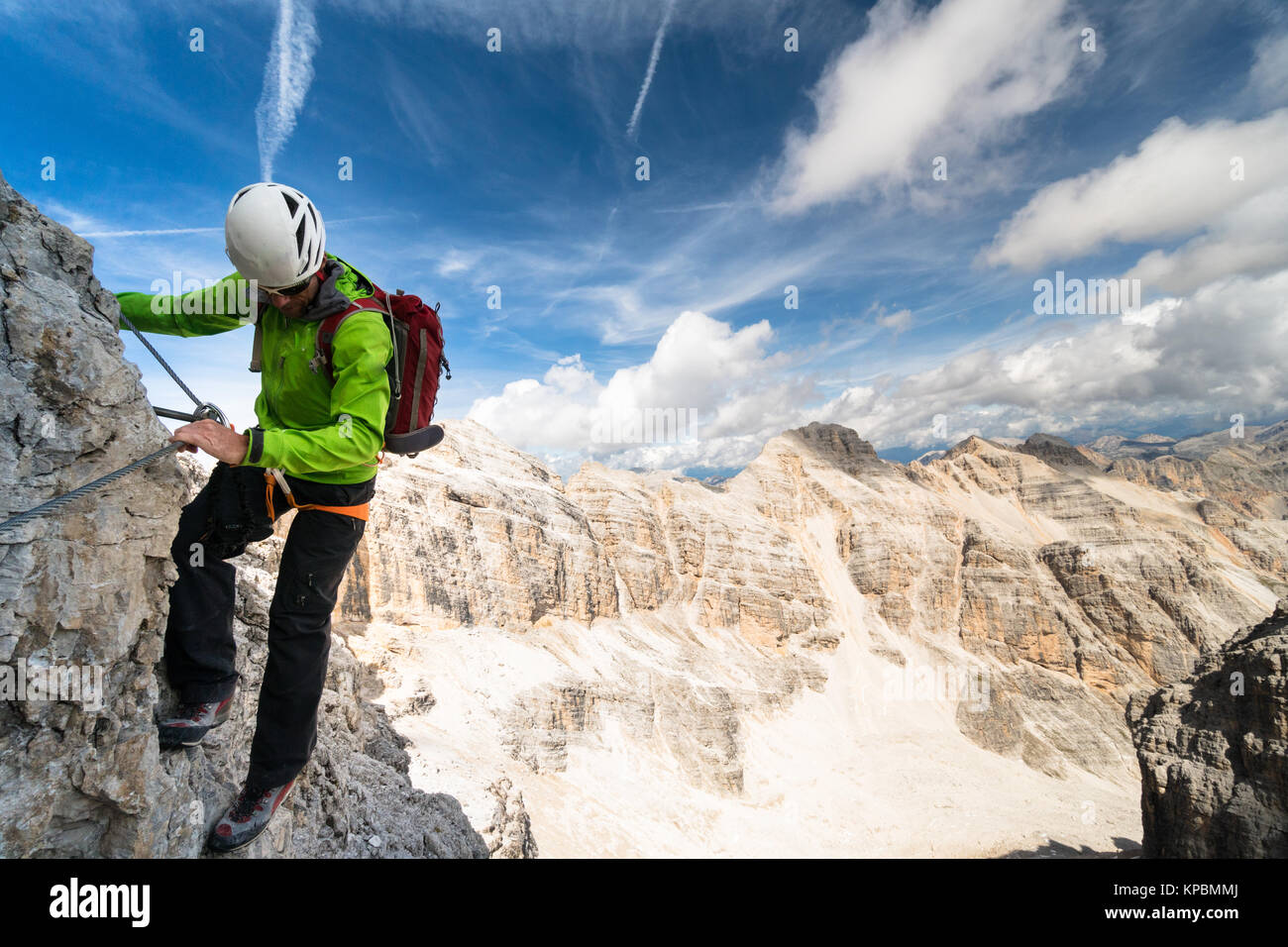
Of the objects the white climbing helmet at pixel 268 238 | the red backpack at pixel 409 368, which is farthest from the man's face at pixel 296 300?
the red backpack at pixel 409 368

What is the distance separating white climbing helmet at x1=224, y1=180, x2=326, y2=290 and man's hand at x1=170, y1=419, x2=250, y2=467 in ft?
3.80

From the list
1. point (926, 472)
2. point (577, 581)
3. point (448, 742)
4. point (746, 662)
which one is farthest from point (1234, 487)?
point (448, 742)

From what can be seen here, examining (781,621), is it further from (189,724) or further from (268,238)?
(268,238)

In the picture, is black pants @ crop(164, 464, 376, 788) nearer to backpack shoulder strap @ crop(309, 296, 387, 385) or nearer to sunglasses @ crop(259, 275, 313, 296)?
backpack shoulder strap @ crop(309, 296, 387, 385)

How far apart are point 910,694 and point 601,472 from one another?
42652 mm

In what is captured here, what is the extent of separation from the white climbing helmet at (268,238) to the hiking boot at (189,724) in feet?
10.4

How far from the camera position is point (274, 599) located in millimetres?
4254

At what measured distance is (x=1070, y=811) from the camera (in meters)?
46.1

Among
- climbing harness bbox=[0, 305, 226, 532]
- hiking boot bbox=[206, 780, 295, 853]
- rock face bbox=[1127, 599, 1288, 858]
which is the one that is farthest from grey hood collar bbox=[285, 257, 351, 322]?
rock face bbox=[1127, 599, 1288, 858]

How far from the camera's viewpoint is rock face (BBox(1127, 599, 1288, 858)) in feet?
46.6

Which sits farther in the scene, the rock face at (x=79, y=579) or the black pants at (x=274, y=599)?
the black pants at (x=274, y=599)

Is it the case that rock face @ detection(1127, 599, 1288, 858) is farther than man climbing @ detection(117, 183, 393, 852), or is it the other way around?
rock face @ detection(1127, 599, 1288, 858)

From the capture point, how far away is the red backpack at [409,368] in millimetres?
4195

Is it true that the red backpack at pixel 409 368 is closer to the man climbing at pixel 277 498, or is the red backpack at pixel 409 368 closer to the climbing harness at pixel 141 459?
the man climbing at pixel 277 498
